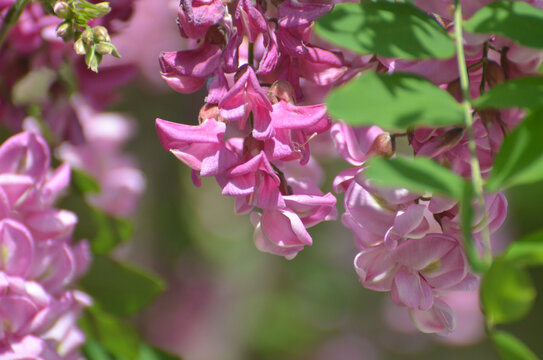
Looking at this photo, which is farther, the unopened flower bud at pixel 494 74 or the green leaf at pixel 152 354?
the green leaf at pixel 152 354

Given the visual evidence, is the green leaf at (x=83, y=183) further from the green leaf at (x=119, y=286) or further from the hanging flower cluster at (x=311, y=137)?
the hanging flower cluster at (x=311, y=137)

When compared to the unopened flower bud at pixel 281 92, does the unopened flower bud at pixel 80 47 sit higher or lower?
higher

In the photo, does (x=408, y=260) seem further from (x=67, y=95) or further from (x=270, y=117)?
(x=67, y=95)

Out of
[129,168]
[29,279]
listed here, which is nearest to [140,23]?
[129,168]

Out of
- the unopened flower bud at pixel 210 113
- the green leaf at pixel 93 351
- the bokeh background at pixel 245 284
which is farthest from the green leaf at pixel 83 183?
the bokeh background at pixel 245 284

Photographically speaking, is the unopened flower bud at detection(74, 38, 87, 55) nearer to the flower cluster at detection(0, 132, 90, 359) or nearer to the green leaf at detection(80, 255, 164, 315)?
the flower cluster at detection(0, 132, 90, 359)

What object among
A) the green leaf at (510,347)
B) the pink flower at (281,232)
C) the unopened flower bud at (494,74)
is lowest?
the pink flower at (281,232)

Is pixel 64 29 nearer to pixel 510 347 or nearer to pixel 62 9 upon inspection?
pixel 62 9
